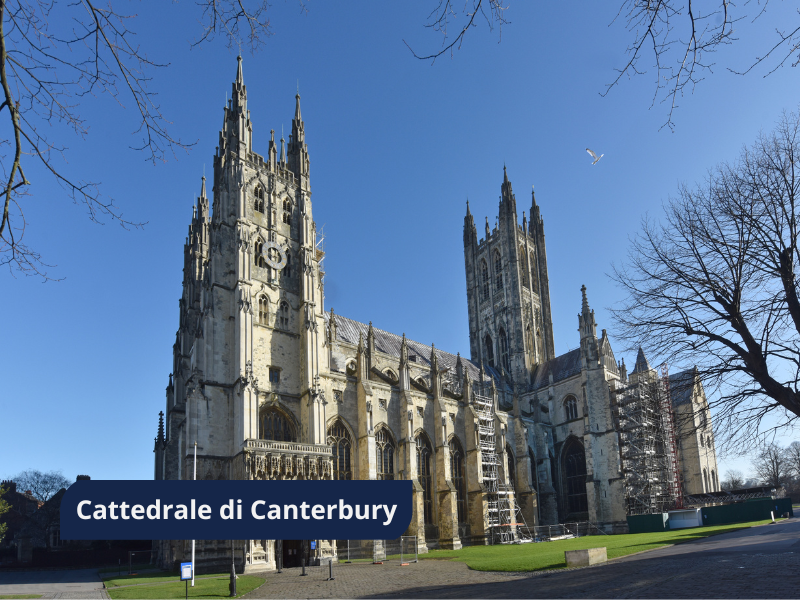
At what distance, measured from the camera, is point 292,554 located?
3403 centimetres

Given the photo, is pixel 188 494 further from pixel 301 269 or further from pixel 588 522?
pixel 588 522

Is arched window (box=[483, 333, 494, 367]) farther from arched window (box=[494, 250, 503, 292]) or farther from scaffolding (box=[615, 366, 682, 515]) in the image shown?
scaffolding (box=[615, 366, 682, 515])

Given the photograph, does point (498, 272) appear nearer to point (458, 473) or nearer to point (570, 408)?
point (570, 408)

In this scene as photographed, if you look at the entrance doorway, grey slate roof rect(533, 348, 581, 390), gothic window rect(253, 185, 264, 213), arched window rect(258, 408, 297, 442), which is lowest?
the entrance doorway

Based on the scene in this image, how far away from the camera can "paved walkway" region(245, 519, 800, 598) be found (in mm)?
13445

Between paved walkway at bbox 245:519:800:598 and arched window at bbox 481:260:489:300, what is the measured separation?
148 ft

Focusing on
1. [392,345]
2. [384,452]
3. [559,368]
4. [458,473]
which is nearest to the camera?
[384,452]

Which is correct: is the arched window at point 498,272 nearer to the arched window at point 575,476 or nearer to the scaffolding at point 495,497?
the arched window at point 575,476

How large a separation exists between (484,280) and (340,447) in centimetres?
3607

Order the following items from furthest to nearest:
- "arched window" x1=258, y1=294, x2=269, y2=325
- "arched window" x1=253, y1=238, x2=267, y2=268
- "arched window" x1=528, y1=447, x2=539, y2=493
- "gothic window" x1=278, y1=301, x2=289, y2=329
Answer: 1. "arched window" x1=528, y1=447, x2=539, y2=493
2. "arched window" x1=253, y1=238, x2=267, y2=268
3. "gothic window" x1=278, y1=301, x2=289, y2=329
4. "arched window" x1=258, y1=294, x2=269, y2=325

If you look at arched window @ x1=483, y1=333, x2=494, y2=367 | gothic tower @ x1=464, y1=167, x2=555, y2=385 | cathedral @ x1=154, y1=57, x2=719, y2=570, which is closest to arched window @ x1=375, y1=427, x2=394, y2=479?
cathedral @ x1=154, y1=57, x2=719, y2=570

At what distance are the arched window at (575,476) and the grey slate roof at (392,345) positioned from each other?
37.3 feet

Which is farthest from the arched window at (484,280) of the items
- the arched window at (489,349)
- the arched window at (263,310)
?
the arched window at (263,310)

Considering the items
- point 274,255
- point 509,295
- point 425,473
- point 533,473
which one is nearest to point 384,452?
point 425,473
